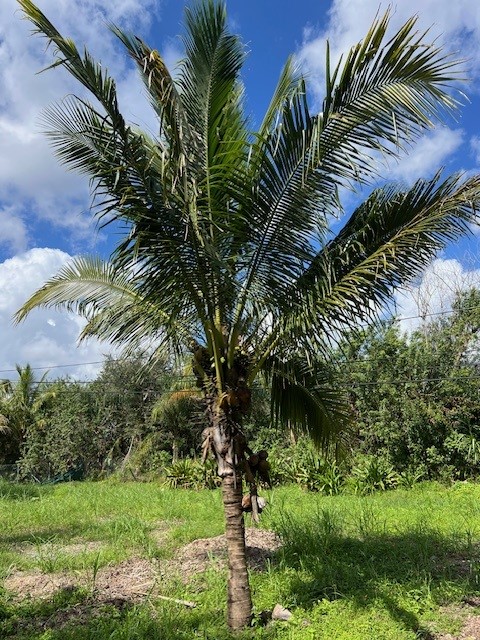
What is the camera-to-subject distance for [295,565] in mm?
5801

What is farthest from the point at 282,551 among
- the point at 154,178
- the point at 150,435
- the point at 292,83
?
the point at 150,435

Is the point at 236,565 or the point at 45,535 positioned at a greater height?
the point at 236,565

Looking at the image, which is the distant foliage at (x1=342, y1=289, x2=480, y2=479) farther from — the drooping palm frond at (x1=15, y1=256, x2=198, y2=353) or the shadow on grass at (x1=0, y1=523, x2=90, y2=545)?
the drooping palm frond at (x1=15, y1=256, x2=198, y2=353)

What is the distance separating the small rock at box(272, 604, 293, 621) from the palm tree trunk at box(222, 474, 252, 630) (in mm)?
340

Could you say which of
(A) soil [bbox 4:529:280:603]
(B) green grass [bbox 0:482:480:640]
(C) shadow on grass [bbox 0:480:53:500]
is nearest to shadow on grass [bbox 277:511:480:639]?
(B) green grass [bbox 0:482:480:640]

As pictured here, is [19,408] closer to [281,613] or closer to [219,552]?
[219,552]

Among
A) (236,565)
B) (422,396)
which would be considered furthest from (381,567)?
(422,396)

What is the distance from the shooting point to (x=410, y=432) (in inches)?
476

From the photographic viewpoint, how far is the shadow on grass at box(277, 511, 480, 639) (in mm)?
4816

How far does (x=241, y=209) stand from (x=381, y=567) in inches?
159

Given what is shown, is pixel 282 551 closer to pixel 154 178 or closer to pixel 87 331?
pixel 87 331

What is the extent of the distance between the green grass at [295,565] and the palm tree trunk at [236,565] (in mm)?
135

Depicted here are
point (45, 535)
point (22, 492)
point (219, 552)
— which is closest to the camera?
point (219, 552)

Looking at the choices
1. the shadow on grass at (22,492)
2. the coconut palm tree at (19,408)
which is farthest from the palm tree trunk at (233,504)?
the coconut palm tree at (19,408)
